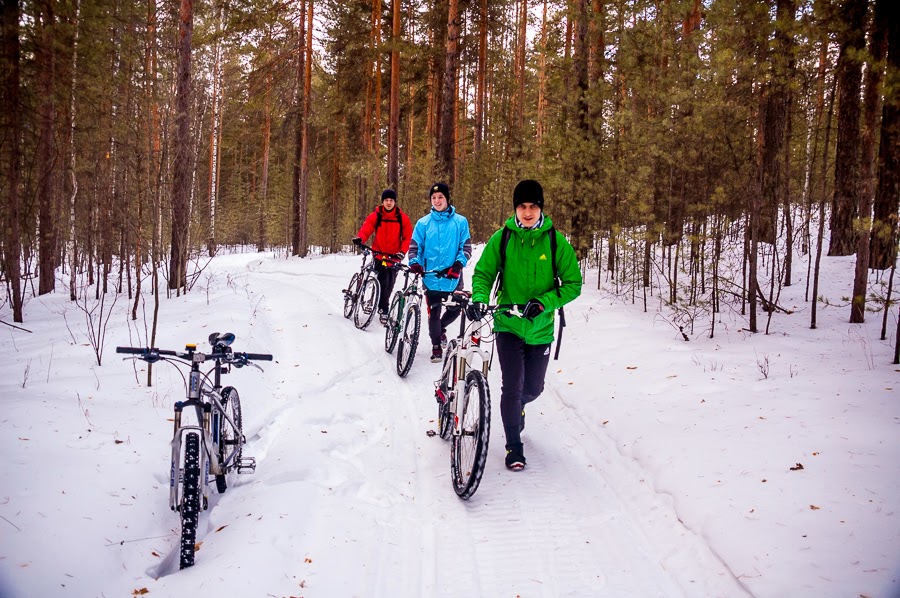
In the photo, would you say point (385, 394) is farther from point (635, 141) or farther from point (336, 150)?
point (336, 150)

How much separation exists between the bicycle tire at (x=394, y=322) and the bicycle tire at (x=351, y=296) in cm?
187

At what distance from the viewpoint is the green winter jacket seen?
4172 mm

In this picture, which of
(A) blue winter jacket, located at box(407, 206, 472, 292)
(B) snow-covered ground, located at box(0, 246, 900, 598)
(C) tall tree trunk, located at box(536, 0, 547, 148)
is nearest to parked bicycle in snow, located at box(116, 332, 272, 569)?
(B) snow-covered ground, located at box(0, 246, 900, 598)

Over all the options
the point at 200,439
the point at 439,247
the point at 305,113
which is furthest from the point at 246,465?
the point at 305,113

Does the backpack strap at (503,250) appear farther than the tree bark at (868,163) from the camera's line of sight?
No

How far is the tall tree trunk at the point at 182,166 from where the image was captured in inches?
256

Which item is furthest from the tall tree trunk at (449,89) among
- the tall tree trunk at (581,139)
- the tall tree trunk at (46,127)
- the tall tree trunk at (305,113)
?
the tall tree trunk at (46,127)

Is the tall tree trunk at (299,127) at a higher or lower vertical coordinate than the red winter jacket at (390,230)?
higher

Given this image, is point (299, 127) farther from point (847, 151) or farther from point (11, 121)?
point (847, 151)

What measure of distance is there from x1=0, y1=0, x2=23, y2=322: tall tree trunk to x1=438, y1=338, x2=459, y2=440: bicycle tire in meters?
7.48

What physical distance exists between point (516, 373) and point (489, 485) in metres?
0.92

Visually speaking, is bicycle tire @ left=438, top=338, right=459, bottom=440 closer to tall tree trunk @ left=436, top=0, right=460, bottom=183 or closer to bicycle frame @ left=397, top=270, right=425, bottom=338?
bicycle frame @ left=397, top=270, right=425, bottom=338

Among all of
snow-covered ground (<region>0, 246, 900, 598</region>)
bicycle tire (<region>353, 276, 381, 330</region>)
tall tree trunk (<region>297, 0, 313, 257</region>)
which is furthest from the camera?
tall tree trunk (<region>297, 0, 313, 257</region>)

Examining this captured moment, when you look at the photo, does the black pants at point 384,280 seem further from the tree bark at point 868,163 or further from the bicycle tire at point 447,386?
the tree bark at point 868,163
